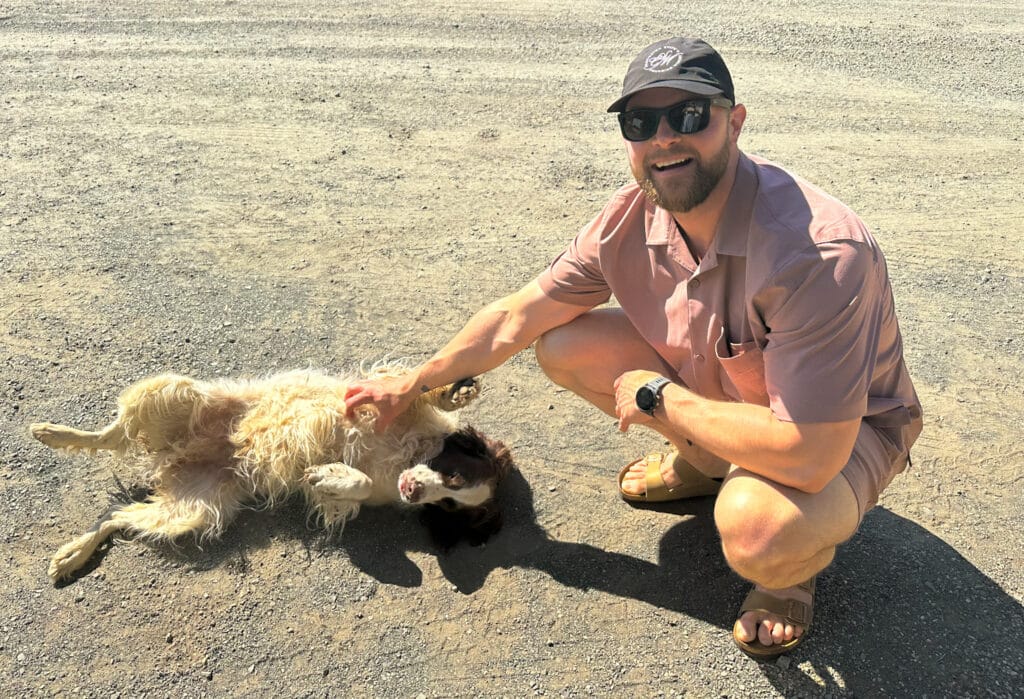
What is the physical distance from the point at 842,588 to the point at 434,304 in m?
3.08

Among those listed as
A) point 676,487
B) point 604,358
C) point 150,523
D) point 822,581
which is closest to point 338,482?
point 150,523

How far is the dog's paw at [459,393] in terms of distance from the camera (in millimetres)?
4160

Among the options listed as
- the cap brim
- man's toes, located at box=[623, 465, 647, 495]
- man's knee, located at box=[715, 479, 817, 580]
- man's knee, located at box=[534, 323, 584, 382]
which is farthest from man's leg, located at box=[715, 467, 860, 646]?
the cap brim

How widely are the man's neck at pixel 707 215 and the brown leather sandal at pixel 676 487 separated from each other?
4.06 feet

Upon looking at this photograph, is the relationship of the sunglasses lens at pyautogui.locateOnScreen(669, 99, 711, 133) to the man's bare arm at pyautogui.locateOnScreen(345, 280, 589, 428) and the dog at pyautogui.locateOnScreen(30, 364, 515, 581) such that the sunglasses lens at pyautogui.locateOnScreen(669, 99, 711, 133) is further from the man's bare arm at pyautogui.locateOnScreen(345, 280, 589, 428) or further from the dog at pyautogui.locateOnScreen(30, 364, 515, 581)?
the dog at pyautogui.locateOnScreen(30, 364, 515, 581)

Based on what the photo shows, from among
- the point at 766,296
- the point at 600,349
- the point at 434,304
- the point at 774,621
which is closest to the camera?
the point at 766,296

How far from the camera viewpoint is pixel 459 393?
13.8 feet

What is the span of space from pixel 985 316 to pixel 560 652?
4063mm

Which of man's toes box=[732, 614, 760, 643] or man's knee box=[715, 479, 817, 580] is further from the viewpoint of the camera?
man's toes box=[732, 614, 760, 643]

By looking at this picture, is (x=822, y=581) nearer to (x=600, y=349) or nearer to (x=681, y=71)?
(x=600, y=349)

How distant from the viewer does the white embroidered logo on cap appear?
309 cm

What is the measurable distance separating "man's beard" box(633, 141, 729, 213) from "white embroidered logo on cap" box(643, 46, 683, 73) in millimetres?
342

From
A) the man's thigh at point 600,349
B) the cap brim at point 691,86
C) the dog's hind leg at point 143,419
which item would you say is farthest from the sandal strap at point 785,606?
the dog's hind leg at point 143,419

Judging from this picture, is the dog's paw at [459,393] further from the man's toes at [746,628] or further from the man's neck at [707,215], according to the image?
the man's toes at [746,628]
